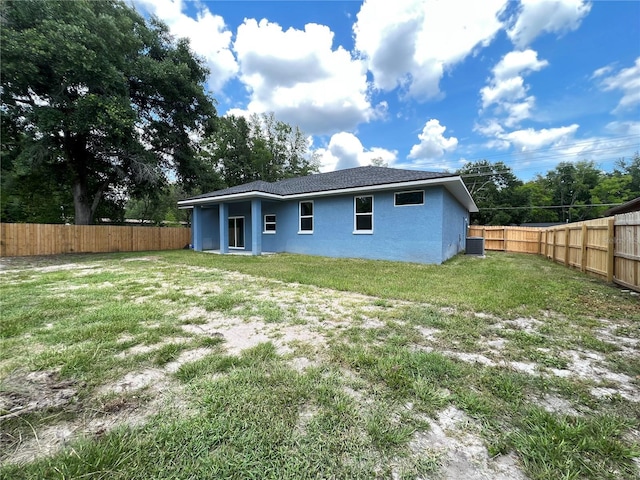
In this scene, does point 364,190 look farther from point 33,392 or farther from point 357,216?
point 33,392

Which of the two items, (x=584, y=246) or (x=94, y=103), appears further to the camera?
(x=94, y=103)

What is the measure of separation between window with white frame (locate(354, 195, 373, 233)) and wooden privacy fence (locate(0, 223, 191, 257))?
40.1 ft

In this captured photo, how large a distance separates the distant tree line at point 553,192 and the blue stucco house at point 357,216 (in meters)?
22.8

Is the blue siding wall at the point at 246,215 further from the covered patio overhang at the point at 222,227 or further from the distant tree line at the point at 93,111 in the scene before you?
the distant tree line at the point at 93,111

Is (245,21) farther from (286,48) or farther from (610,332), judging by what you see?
(610,332)

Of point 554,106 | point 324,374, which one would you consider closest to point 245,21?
point 324,374

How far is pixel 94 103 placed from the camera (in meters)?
9.90

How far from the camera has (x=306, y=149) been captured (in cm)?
3095

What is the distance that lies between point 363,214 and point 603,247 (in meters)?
6.60

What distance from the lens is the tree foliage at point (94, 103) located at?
365 inches

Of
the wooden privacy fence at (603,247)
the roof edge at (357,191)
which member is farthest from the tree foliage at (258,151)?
the wooden privacy fence at (603,247)

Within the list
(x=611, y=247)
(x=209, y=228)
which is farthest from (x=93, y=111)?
(x=611, y=247)

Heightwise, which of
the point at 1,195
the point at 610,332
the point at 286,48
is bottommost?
the point at 610,332

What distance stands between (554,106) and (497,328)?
21.7m
